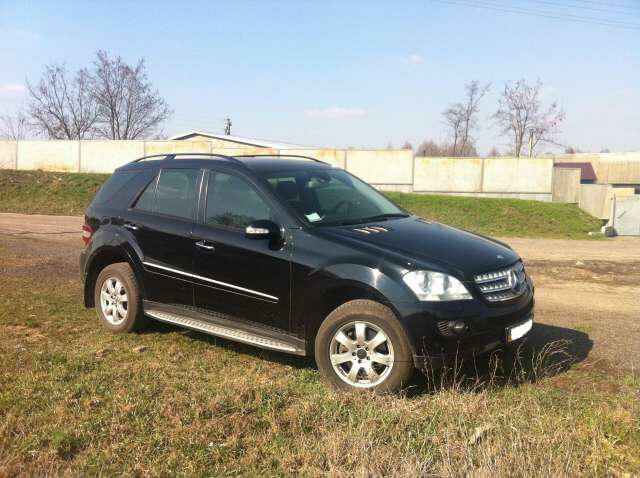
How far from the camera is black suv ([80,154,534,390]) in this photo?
4156 millimetres

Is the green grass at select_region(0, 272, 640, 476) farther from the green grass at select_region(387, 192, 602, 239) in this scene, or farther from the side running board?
the green grass at select_region(387, 192, 602, 239)

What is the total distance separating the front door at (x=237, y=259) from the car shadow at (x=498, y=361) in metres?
0.60

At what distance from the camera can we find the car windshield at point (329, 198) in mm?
4941

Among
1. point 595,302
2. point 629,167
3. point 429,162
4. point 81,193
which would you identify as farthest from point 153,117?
point 595,302

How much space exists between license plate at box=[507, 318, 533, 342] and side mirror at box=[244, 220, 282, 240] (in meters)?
1.89

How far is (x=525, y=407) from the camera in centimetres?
389

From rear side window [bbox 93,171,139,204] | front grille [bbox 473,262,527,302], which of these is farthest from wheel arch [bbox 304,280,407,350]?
rear side window [bbox 93,171,139,204]

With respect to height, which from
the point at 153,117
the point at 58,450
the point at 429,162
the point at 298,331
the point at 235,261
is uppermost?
the point at 153,117

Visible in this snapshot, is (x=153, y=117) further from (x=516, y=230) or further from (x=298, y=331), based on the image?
(x=298, y=331)

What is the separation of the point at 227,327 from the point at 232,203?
3.50ft

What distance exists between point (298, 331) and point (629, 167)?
229 ft

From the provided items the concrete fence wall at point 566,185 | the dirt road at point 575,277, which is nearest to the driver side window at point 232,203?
the dirt road at point 575,277

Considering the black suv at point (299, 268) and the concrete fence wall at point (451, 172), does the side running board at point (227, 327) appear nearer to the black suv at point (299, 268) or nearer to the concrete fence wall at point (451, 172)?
the black suv at point (299, 268)

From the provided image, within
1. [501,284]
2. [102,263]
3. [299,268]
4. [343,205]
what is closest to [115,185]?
[102,263]
